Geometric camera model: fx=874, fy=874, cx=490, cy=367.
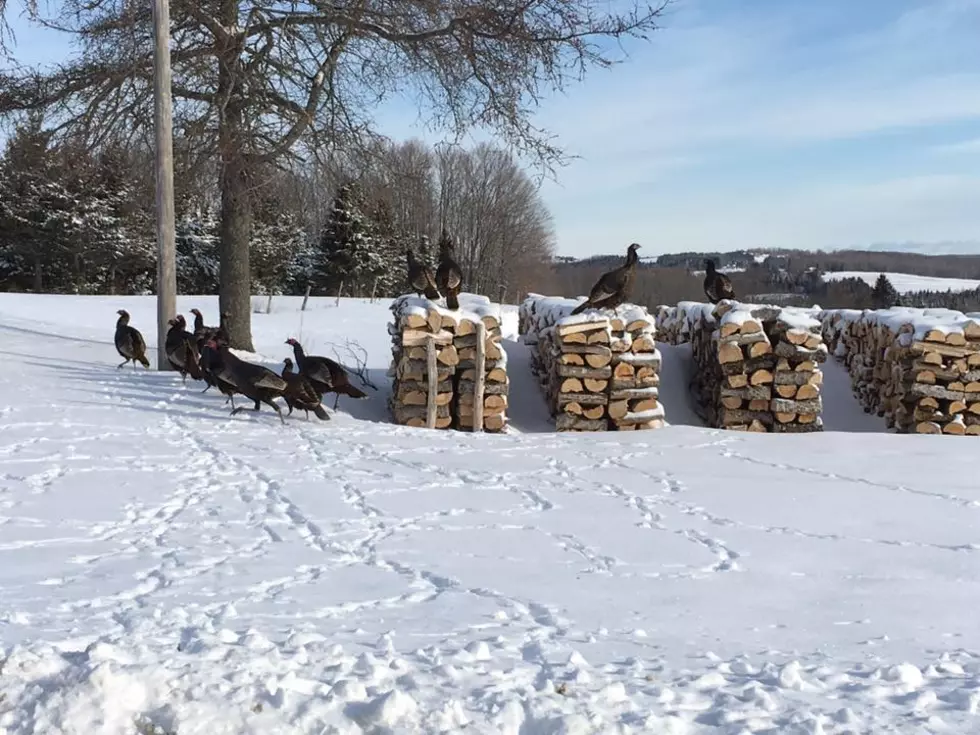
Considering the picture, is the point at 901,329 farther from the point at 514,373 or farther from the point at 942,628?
the point at 942,628

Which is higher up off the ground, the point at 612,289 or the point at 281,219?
the point at 281,219

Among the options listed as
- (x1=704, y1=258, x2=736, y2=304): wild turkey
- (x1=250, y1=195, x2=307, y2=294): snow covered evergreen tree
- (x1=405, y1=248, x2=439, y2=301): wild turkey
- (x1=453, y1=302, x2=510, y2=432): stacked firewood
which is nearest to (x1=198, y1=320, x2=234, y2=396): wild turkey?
(x1=405, y1=248, x2=439, y2=301): wild turkey

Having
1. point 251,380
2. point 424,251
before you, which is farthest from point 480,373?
point 424,251

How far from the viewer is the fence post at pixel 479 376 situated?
33.9ft

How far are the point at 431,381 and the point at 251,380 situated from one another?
2.09 meters

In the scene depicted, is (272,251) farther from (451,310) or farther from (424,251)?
(451,310)

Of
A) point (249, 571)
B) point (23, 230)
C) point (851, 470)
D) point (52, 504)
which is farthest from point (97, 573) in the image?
point (23, 230)

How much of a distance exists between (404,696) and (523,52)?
11.2 m

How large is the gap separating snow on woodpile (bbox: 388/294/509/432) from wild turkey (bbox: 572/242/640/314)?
124 centimetres

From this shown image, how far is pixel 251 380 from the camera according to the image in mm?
9359

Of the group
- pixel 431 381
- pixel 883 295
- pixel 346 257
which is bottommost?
pixel 431 381

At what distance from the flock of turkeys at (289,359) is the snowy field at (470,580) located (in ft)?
1.45

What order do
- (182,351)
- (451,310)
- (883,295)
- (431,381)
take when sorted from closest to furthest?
(431,381)
(451,310)
(182,351)
(883,295)

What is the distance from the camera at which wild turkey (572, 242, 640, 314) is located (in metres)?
10.8
